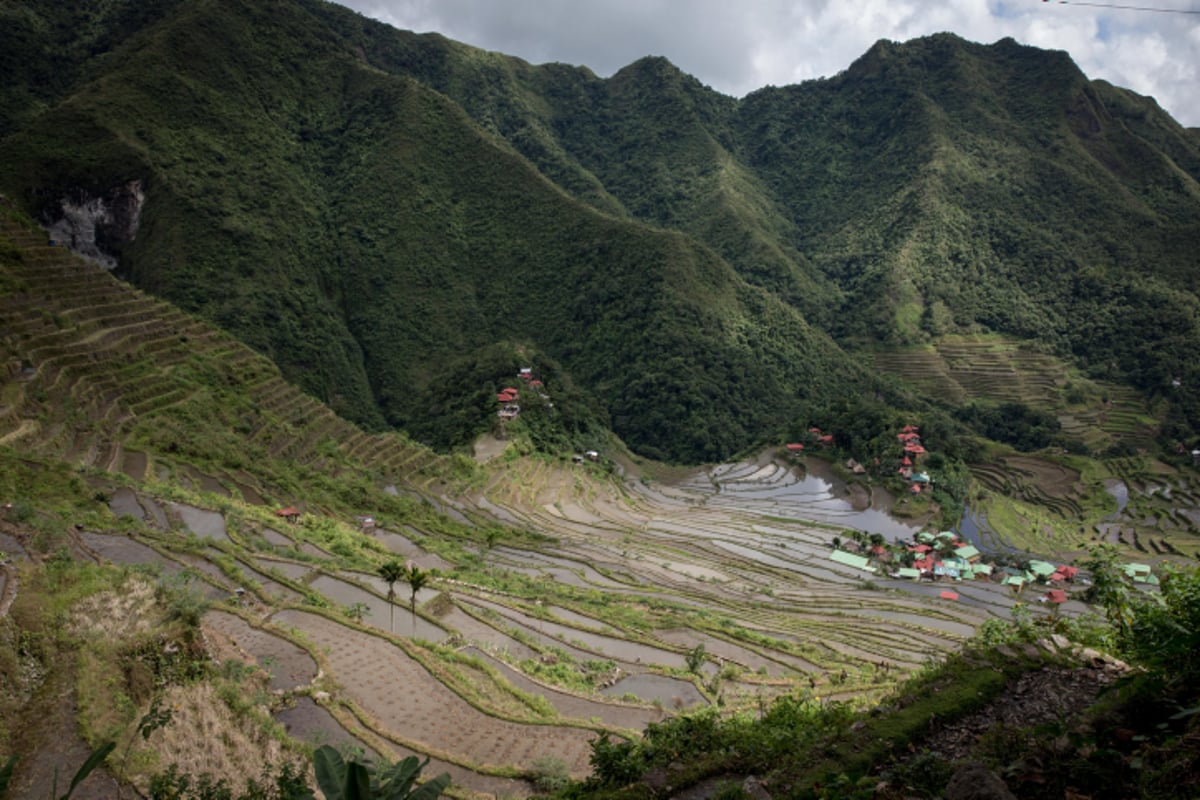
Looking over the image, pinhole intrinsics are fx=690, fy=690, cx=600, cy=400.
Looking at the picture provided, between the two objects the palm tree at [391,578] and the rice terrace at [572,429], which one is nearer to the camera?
the rice terrace at [572,429]

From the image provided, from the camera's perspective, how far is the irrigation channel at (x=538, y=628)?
37.2 ft

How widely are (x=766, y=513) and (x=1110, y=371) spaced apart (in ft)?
179

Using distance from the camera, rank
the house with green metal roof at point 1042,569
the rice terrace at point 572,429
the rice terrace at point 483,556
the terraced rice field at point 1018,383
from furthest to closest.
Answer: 1. the terraced rice field at point 1018,383
2. the house with green metal roof at point 1042,569
3. the rice terrace at point 483,556
4. the rice terrace at point 572,429

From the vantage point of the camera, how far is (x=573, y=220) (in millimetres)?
78625

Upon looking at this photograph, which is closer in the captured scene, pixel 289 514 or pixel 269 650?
pixel 269 650

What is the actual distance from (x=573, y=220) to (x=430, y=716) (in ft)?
236

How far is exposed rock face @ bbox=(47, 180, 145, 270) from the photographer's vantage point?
58188 mm

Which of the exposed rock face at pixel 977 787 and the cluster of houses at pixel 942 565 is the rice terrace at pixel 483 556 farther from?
the exposed rock face at pixel 977 787

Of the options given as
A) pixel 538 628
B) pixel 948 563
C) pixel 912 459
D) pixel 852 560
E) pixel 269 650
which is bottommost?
pixel 538 628

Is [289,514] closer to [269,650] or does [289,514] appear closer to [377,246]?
[269,650]

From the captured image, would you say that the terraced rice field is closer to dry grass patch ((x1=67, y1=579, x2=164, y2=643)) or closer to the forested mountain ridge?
the forested mountain ridge

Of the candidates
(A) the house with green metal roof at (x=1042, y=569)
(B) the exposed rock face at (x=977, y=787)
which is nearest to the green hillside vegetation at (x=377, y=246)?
(A) the house with green metal roof at (x=1042, y=569)

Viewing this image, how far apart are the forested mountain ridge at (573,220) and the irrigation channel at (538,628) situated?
68.0 ft

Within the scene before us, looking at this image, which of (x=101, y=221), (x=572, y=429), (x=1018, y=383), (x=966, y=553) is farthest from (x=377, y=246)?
(x=1018, y=383)
